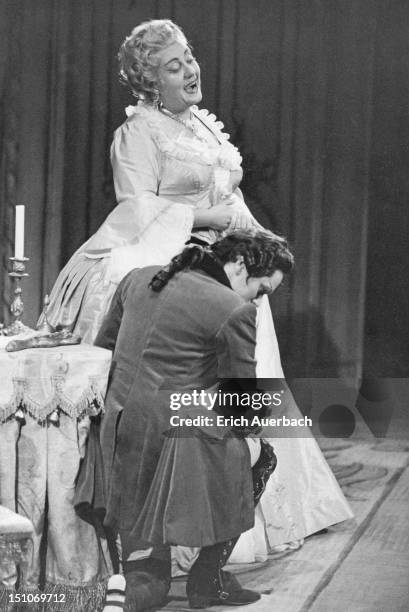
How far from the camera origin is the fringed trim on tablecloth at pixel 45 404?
2.68 metres

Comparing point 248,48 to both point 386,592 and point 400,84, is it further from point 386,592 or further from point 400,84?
point 386,592

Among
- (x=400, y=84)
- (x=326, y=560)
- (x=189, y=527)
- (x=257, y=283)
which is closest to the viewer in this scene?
(x=189, y=527)

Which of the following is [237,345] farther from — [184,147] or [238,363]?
[184,147]

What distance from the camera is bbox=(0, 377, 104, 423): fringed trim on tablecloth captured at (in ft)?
8.80

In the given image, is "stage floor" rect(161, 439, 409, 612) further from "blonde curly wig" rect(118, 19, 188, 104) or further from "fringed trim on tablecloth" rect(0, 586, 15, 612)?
"blonde curly wig" rect(118, 19, 188, 104)

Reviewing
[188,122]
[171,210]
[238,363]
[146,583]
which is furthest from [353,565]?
[188,122]

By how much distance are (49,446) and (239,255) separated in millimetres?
688

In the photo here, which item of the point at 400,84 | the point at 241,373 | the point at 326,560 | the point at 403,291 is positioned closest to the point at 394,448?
the point at 403,291

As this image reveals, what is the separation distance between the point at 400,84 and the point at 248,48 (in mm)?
577

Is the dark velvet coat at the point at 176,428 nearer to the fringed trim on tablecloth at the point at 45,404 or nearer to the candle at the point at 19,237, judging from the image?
the fringed trim on tablecloth at the point at 45,404

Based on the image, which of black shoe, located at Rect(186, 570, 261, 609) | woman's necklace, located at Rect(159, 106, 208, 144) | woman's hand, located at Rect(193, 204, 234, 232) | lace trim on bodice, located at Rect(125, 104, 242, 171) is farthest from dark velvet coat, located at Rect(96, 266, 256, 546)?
woman's necklace, located at Rect(159, 106, 208, 144)

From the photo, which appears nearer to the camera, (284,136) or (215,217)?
(215,217)

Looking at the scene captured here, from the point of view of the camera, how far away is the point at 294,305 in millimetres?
4164

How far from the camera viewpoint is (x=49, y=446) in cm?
271
